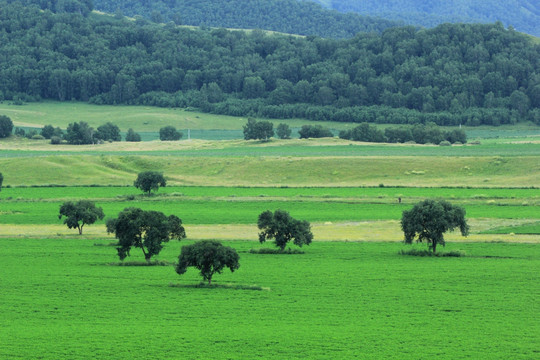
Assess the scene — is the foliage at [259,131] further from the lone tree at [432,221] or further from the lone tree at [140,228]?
the lone tree at [140,228]

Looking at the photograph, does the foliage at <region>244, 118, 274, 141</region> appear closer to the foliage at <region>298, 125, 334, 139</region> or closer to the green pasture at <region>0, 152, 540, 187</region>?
the foliage at <region>298, 125, 334, 139</region>

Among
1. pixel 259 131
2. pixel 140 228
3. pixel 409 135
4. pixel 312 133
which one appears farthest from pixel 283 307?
pixel 312 133

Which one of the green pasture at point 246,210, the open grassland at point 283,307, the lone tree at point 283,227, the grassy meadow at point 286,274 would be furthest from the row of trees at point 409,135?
the lone tree at point 283,227

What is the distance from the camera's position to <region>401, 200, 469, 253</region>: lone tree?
7906 centimetres

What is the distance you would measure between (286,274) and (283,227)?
1178cm

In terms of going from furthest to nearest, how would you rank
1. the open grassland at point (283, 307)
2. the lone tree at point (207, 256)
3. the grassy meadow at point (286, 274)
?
the lone tree at point (207, 256), the grassy meadow at point (286, 274), the open grassland at point (283, 307)

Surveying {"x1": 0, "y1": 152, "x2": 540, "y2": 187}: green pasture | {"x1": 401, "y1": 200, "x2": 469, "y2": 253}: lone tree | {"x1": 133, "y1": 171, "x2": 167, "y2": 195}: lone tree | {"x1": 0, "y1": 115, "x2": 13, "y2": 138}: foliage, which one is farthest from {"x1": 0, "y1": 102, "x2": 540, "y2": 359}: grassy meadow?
{"x1": 0, "y1": 115, "x2": 13, "y2": 138}: foliage

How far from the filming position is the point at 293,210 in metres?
108

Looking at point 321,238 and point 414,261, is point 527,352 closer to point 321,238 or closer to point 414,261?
point 414,261

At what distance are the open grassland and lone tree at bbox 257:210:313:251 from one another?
196 cm

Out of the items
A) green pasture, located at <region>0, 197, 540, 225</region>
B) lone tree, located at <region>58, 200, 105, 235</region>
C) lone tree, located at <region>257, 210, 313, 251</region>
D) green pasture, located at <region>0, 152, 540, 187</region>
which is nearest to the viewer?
Answer: lone tree, located at <region>257, 210, 313, 251</region>

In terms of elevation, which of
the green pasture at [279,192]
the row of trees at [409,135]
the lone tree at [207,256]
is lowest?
the lone tree at [207,256]

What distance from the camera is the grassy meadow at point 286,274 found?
49906 mm

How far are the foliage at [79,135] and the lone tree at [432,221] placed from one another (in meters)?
119
